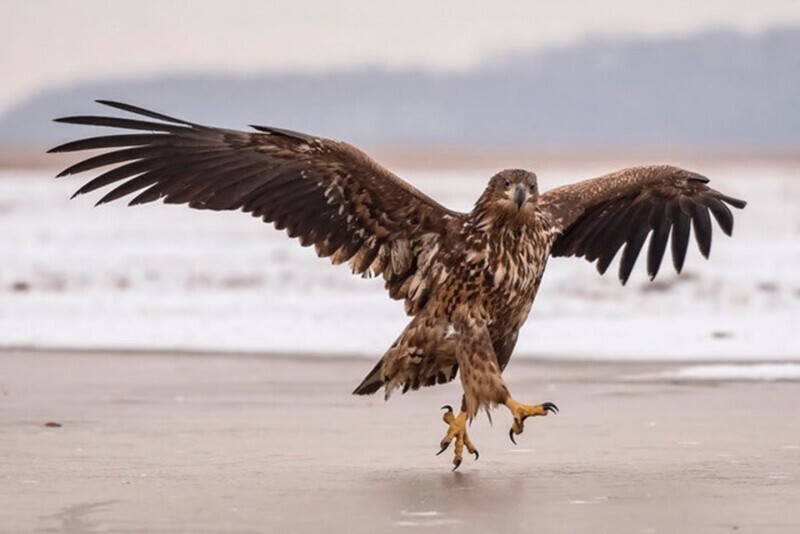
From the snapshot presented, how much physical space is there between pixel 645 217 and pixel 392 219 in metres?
1.81

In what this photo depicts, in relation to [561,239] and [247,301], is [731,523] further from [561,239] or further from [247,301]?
[247,301]

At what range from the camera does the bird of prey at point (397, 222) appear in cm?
906

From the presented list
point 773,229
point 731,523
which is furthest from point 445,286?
point 773,229

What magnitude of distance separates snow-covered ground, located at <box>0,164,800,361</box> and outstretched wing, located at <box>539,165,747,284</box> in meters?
2.55

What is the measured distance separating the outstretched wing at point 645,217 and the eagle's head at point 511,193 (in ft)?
4.73

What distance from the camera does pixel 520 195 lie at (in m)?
8.99

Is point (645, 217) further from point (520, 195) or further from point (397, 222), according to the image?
point (520, 195)

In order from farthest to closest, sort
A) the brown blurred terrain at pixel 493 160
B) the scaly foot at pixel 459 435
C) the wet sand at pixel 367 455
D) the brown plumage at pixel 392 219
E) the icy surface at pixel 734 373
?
the brown blurred terrain at pixel 493 160 < the icy surface at pixel 734 373 < the brown plumage at pixel 392 219 < the scaly foot at pixel 459 435 < the wet sand at pixel 367 455

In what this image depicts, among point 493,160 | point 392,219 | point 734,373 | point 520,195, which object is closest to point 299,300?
point 734,373

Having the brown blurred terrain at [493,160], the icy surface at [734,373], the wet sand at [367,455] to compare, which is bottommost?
the wet sand at [367,455]

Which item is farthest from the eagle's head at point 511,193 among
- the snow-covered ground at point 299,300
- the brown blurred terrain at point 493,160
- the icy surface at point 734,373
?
the brown blurred terrain at point 493,160

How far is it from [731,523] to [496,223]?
2.50m

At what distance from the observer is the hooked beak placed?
354 inches

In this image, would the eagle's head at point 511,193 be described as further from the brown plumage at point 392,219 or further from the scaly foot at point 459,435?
the scaly foot at point 459,435
